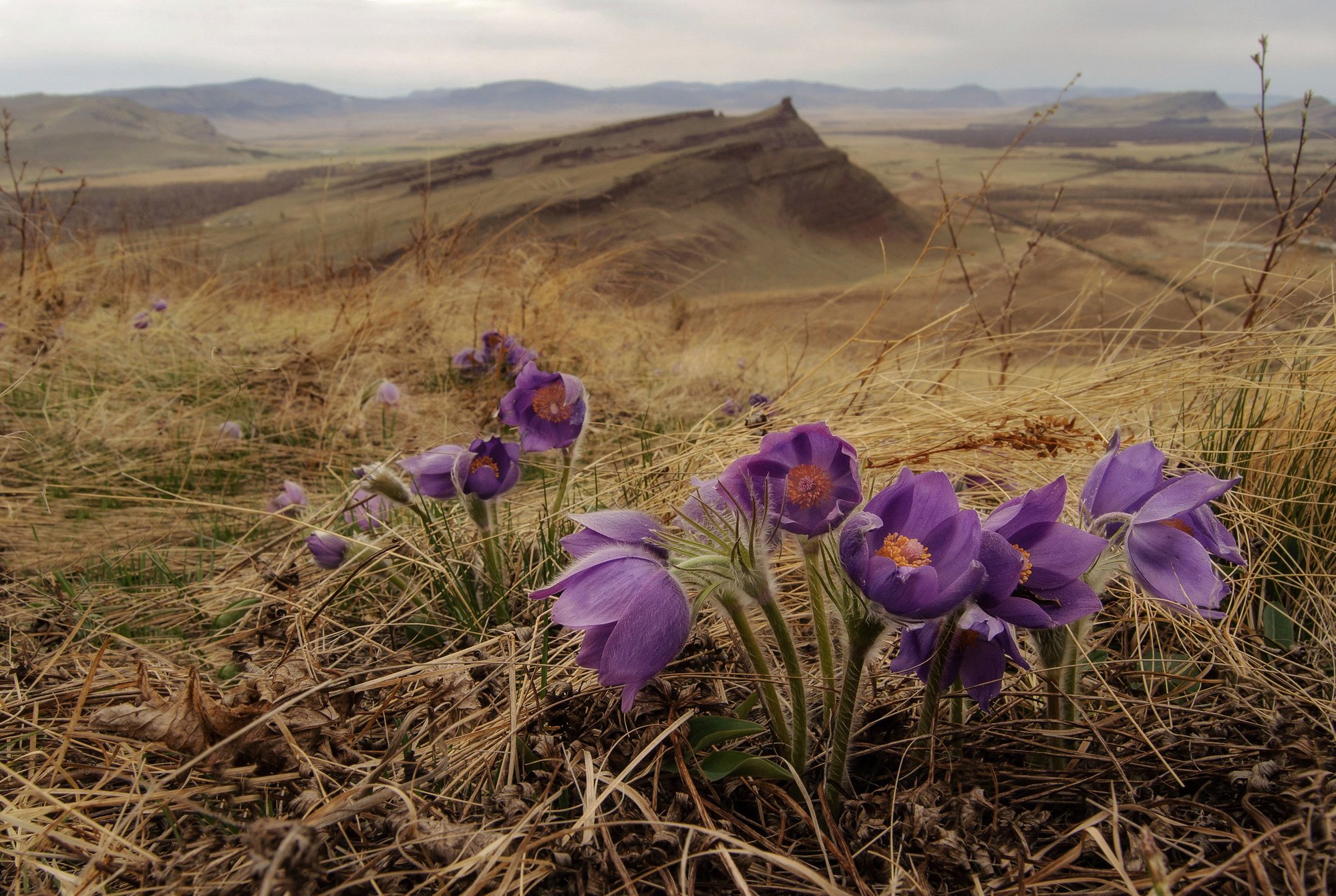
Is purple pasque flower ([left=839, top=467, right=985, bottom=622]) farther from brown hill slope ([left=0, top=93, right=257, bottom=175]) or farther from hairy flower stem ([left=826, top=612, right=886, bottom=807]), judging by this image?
brown hill slope ([left=0, top=93, right=257, bottom=175])

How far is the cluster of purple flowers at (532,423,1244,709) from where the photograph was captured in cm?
88

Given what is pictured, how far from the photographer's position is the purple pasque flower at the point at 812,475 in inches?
40.0

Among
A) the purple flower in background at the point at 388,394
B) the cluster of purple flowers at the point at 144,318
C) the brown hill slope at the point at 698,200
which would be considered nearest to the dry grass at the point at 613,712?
the purple flower in background at the point at 388,394

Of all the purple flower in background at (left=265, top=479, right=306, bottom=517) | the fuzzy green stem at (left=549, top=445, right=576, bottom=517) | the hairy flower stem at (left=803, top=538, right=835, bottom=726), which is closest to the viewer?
the hairy flower stem at (left=803, top=538, right=835, bottom=726)

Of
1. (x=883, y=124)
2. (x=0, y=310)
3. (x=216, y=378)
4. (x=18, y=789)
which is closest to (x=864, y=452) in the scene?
(x=18, y=789)

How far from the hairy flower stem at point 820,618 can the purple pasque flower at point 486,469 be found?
0.80 m

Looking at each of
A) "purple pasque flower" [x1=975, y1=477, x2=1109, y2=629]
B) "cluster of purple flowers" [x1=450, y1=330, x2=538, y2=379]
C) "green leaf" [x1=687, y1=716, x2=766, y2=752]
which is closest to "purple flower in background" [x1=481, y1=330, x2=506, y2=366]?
"cluster of purple flowers" [x1=450, y1=330, x2=538, y2=379]

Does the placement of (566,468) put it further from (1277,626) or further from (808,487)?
(1277,626)

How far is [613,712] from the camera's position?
4.15 ft

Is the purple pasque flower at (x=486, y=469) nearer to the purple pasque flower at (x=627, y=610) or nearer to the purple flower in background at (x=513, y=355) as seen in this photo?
the purple pasque flower at (x=627, y=610)

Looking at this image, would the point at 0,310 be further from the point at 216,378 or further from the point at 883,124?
the point at 883,124

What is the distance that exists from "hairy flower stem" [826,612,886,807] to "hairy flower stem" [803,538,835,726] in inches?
2.0

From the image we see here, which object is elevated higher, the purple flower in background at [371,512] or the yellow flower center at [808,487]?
the yellow flower center at [808,487]

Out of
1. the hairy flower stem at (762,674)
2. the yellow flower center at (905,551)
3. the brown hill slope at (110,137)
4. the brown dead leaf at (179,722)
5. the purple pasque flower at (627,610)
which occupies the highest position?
Answer: the brown hill slope at (110,137)
